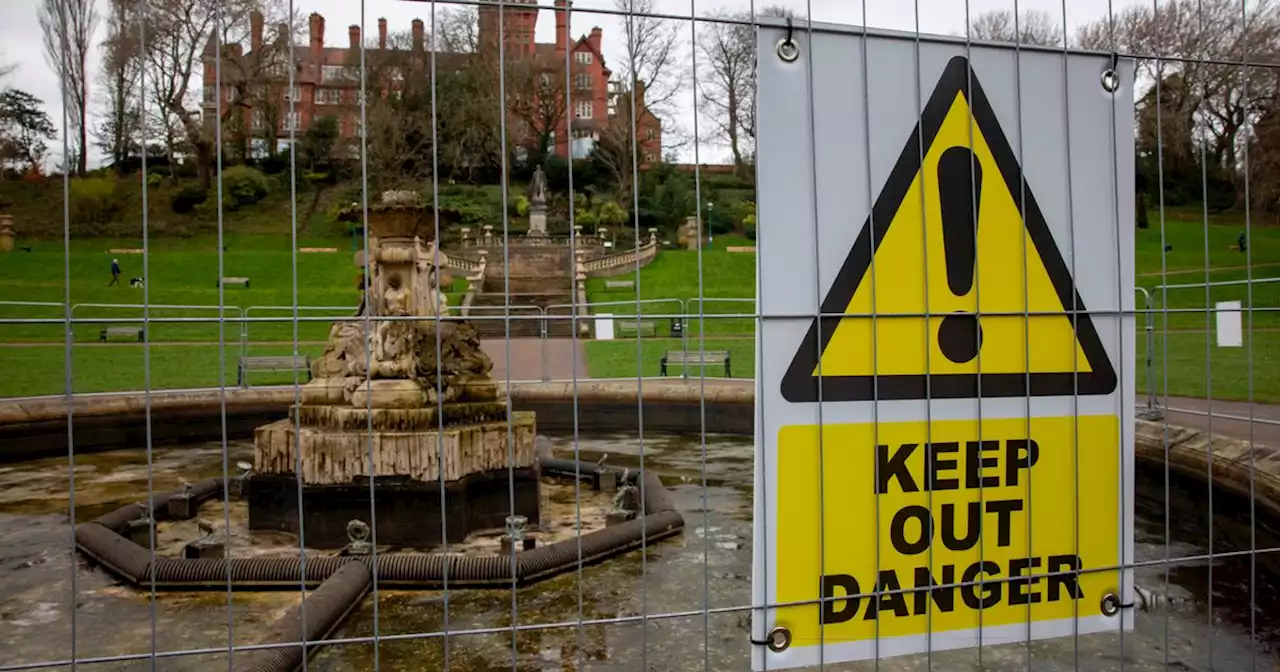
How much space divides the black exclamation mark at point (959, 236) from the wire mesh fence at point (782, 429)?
1 centimetres

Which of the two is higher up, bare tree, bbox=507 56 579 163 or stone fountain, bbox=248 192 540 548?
bare tree, bbox=507 56 579 163

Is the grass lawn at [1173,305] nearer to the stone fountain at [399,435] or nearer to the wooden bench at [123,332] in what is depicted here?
the stone fountain at [399,435]

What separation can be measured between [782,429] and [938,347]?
505 mm

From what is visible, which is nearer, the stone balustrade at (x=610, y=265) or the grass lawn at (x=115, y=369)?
the grass lawn at (x=115, y=369)

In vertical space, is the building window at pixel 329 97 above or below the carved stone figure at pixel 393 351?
above

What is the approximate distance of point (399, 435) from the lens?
Result: 23.0ft

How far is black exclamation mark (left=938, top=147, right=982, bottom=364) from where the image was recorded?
2551mm

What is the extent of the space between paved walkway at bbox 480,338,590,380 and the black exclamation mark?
39.4ft

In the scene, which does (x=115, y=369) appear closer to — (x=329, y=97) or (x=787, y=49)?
(x=787, y=49)

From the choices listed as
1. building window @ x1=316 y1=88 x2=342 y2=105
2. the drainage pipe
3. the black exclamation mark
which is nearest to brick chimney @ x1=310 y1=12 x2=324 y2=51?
building window @ x1=316 y1=88 x2=342 y2=105

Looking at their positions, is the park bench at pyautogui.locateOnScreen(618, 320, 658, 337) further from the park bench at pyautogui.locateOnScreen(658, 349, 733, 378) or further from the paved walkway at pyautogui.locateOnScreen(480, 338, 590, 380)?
the park bench at pyautogui.locateOnScreen(658, 349, 733, 378)

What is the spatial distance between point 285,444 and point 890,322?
6.05 metres

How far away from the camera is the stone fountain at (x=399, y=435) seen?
23.0 ft

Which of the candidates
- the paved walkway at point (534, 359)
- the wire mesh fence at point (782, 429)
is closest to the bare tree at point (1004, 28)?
the wire mesh fence at point (782, 429)
